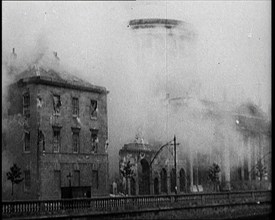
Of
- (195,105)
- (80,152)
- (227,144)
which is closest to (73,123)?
(80,152)

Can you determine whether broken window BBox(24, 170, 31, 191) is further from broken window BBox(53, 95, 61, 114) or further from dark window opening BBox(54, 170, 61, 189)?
broken window BBox(53, 95, 61, 114)

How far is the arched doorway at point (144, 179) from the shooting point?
23.2 ft

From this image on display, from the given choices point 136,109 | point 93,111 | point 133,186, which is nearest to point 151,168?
point 133,186

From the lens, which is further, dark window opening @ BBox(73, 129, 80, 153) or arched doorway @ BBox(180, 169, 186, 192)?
arched doorway @ BBox(180, 169, 186, 192)

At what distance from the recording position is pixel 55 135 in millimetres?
6172

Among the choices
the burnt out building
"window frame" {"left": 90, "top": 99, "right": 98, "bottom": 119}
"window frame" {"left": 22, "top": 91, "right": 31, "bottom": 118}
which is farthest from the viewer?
the burnt out building

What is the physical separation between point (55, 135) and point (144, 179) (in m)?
1.39

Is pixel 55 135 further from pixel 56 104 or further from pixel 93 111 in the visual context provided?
pixel 93 111

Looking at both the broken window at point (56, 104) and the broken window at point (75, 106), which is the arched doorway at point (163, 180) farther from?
the broken window at point (56, 104)

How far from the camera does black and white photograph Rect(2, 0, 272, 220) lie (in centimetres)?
587

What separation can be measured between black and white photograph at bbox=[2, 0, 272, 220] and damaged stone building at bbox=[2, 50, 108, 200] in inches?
0.5

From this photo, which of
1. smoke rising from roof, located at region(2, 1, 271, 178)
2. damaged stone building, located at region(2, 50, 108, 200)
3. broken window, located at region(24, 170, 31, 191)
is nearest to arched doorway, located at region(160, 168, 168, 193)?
smoke rising from roof, located at region(2, 1, 271, 178)

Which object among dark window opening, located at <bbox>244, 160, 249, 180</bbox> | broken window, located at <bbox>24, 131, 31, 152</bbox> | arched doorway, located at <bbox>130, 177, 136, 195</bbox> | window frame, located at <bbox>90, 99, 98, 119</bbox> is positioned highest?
window frame, located at <bbox>90, 99, 98, 119</bbox>

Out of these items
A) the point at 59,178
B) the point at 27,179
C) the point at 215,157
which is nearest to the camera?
the point at 27,179
